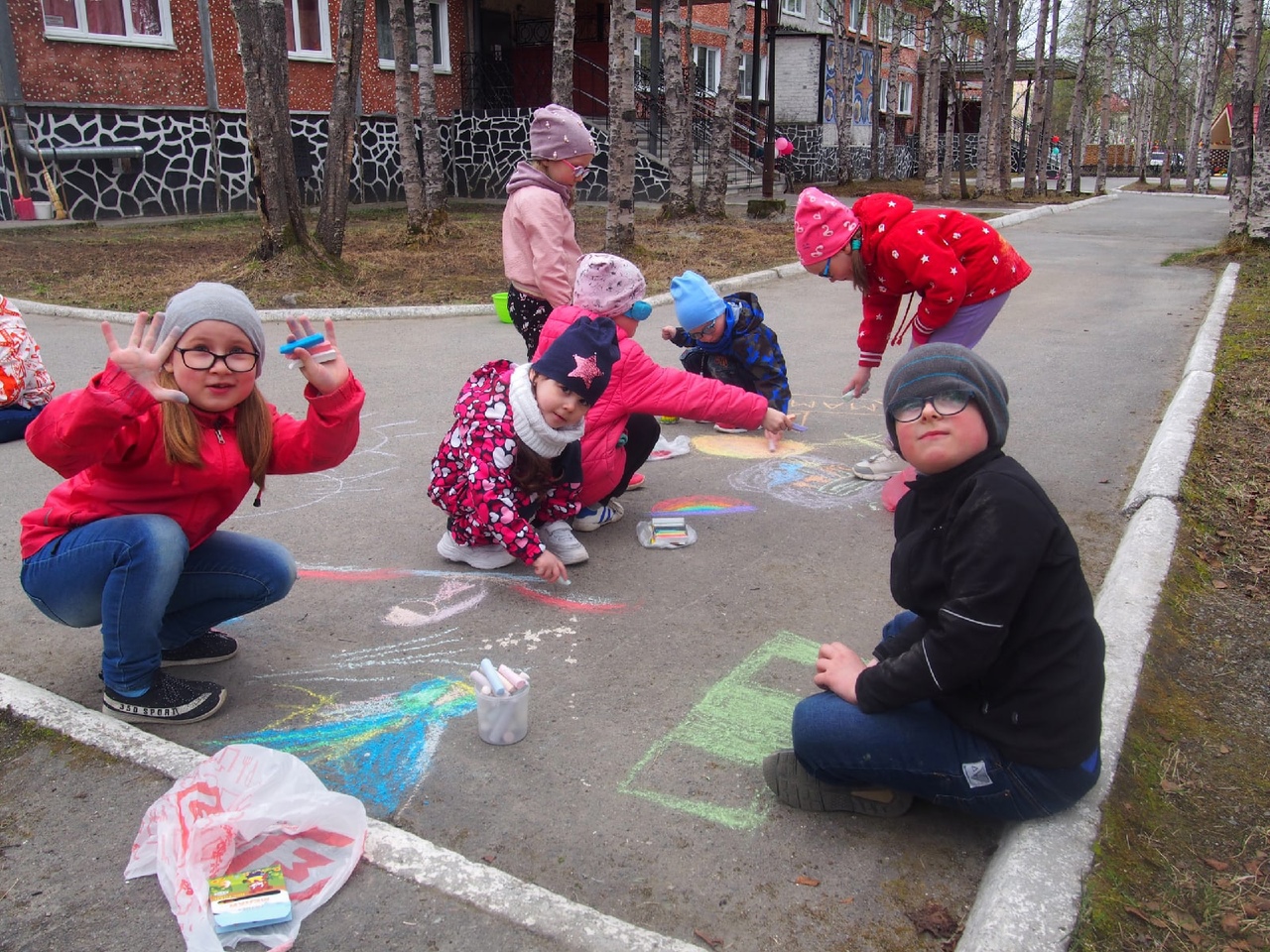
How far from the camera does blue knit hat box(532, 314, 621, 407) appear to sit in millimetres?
3301

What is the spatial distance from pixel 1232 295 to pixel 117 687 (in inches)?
414

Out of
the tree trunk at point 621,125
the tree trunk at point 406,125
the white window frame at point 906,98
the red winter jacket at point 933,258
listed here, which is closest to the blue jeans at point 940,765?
the red winter jacket at point 933,258

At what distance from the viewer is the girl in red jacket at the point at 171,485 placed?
252cm

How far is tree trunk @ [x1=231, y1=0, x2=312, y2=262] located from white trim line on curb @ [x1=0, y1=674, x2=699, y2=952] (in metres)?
7.60

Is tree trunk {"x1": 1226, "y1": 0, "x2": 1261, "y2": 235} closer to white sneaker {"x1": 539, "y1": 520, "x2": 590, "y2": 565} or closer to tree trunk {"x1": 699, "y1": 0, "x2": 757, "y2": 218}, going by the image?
tree trunk {"x1": 699, "y1": 0, "x2": 757, "y2": 218}

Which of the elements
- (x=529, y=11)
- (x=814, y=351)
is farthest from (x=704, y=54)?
(x=814, y=351)

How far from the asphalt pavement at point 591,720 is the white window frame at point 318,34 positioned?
1549 centimetres

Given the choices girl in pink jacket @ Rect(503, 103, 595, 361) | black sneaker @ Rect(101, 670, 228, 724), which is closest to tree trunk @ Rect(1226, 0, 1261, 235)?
girl in pink jacket @ Rect(503, 103, 595, 361)

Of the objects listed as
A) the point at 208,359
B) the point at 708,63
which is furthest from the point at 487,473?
the point at 708,63

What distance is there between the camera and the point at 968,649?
202cm

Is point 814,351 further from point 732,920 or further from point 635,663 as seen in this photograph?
point 732,920

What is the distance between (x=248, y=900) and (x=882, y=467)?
359cm

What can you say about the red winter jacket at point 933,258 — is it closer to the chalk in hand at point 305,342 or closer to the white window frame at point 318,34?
the chalk in hand at point 305,342

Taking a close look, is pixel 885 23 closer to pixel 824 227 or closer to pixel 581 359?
pixel 824 227
